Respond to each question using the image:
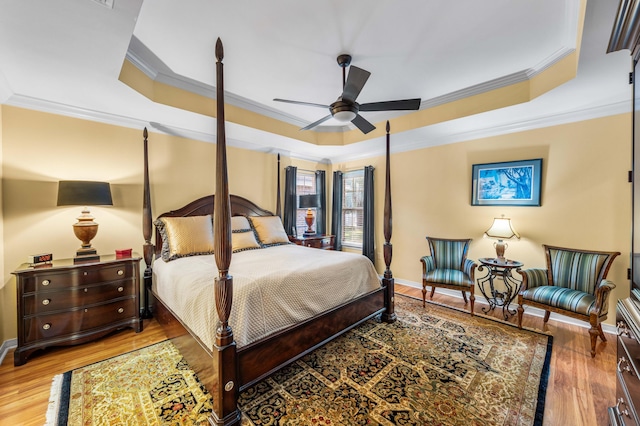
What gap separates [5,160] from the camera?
99.4 inches

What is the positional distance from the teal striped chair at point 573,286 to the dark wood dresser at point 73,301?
171 inches

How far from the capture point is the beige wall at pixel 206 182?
261 cm

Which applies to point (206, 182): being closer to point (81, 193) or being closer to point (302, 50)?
point (81, 193)

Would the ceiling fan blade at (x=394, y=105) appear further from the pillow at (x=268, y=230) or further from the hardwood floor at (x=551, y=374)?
the hardwood floor at (x=551, y=374)

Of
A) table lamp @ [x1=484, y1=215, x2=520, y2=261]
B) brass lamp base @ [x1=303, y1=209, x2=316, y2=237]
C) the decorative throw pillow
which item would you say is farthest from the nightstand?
table lamp @ [x1=484, y1=215, x2=520, y2=261]

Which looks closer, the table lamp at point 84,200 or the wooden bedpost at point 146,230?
the table lamp at point 84,200

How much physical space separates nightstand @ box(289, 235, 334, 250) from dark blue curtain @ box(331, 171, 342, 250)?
0.35 metres

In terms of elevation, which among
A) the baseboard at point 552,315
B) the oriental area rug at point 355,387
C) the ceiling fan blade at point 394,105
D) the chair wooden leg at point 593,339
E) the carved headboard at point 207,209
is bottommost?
the oriental area rug at point 355,387

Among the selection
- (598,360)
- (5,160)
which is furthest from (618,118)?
(5,160)

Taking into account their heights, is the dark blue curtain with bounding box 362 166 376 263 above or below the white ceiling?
below

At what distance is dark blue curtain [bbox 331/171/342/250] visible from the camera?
5.50 m

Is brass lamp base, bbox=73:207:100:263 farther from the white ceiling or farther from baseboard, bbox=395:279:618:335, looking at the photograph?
baseboard, bbox=395:279:618:335

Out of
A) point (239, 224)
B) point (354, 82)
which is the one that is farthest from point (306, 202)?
point (354, 82)

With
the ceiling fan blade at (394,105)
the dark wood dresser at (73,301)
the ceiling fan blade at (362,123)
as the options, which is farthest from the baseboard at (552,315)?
the dark wood dresser at (73,301)
